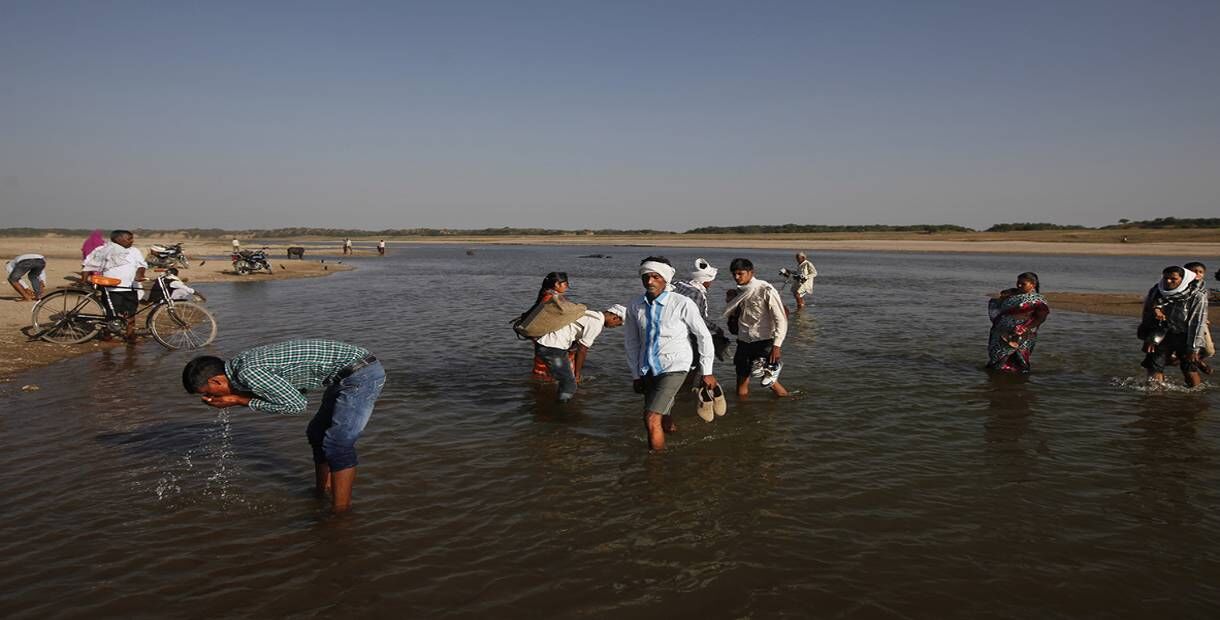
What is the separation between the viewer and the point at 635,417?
8.11 m

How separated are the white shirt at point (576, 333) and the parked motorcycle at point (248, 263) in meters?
26.9

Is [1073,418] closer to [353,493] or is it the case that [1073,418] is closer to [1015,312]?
[1015,312]

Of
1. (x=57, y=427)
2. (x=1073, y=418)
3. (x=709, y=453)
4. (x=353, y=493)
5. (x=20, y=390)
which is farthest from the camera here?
(x=20, y=390)

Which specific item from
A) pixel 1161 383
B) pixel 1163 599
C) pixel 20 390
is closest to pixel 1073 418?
pixel 1161 383

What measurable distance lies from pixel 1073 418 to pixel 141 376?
1296 cm

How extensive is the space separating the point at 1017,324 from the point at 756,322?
4.50 m

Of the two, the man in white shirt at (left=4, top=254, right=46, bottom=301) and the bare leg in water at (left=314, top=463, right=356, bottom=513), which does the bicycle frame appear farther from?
the bare leg in water at (left=314, top=463, right=356, bottom=513)

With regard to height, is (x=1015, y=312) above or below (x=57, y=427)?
above

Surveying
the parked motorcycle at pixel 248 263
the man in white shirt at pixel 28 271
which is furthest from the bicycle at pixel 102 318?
the parked motorcycle at pixel 248 263

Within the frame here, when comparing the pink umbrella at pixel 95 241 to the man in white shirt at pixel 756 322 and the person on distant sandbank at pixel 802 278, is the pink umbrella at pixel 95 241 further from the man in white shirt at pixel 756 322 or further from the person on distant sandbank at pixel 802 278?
the person on distant sandbank at pixel 802 278

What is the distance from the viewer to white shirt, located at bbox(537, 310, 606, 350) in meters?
8.61

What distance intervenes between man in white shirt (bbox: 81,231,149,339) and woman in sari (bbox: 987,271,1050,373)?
47.6 ft

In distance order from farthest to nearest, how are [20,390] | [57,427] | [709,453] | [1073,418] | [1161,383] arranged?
[1161,383] < [20,390] < [1073,418] < [57,427] < [709,453]

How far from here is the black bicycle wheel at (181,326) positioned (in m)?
12.1
